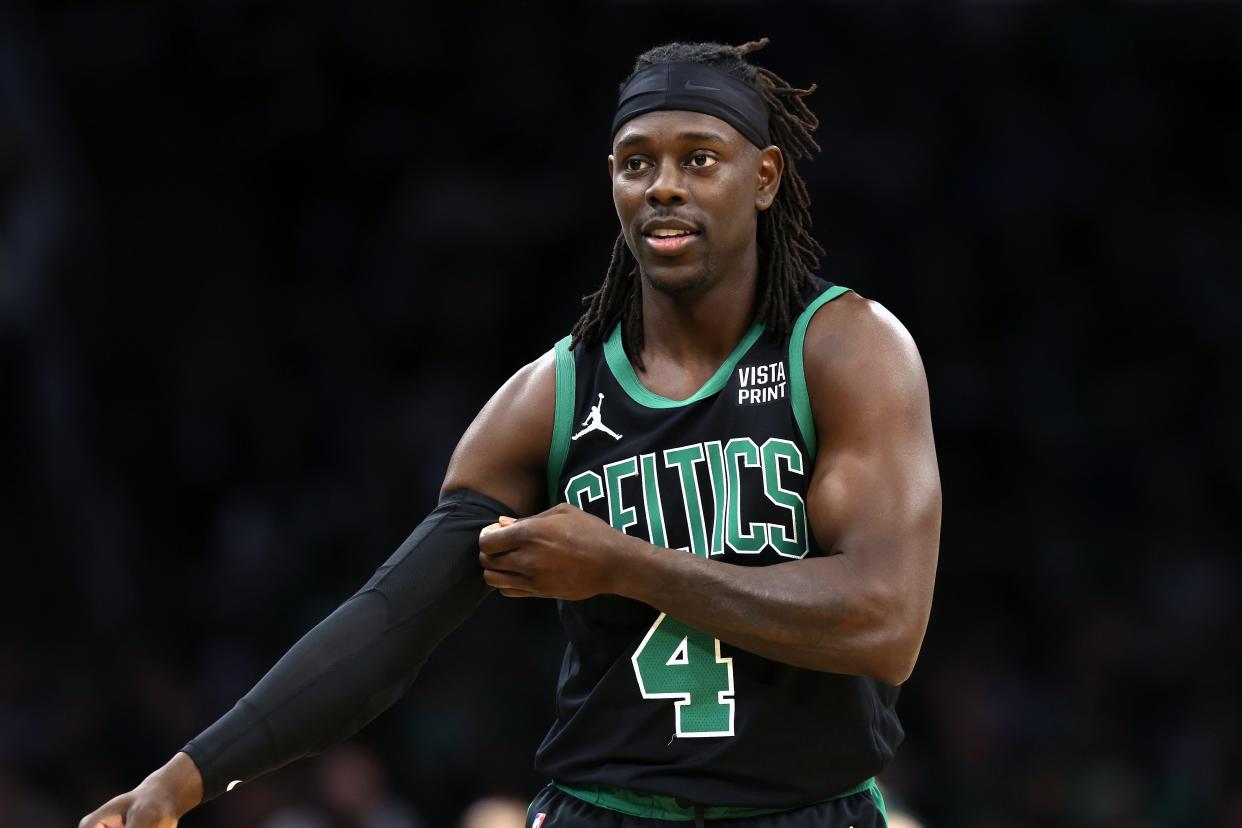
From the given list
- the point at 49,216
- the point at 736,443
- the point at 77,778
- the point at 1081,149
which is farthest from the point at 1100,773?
the point at 49,216

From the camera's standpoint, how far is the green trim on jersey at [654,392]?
11.6 feet

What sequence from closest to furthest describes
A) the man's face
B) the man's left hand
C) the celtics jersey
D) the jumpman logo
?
the man's left hand → the celtics jersey → the man's face → the jumpman logo

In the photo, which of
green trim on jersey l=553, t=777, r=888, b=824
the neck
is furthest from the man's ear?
green trim on jersey l=553, t=777, r=888, b=824

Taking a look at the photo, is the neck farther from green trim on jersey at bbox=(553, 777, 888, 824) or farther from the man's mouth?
green trim on jersey at bbox=(553, 777, 888, 824)

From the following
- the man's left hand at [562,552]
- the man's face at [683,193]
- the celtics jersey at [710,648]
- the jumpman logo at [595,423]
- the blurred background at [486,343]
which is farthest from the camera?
the blurred background at [486,343]

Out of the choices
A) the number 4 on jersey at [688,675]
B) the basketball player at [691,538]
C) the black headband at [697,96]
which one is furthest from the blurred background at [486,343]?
the black headband at [697,96]

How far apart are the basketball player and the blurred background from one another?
466cm

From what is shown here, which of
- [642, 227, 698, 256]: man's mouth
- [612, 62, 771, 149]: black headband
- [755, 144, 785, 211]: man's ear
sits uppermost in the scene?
[612, 62, 771, 149]: black headband

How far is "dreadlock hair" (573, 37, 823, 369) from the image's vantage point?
3.60 meters

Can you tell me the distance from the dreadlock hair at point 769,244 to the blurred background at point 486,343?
4.69 m

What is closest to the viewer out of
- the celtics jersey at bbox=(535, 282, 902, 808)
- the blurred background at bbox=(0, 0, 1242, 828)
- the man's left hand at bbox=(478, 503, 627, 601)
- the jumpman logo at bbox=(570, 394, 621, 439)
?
the man's left hand at bbox=(478, 503, 627, 601)

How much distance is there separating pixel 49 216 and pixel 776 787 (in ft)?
23.5

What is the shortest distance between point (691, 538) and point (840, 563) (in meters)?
0.34

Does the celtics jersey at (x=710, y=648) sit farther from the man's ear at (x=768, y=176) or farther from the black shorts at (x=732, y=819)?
Answer: the man's ear at (x=768, y=176)
